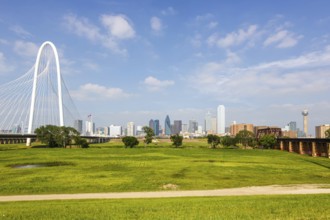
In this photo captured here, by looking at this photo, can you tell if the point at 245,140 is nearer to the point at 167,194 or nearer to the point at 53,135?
the point at 53,135

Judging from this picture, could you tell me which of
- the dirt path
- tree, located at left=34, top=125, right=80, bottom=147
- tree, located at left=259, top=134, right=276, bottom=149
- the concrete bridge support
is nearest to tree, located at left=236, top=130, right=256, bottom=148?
tree, located at left=259, top=134, right=276, bottom=149

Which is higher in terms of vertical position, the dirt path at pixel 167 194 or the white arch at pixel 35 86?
the white arch at pixel 35 86

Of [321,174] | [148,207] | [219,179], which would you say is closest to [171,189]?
[219,179]

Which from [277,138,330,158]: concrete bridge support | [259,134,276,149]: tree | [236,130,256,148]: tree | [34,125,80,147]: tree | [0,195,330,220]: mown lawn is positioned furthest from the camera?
[236,130,256,148]: tree

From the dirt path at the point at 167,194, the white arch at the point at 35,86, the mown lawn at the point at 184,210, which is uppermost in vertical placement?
the white arch at the point at 35,86

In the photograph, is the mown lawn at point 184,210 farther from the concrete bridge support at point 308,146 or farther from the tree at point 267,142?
the tree at point 267,142

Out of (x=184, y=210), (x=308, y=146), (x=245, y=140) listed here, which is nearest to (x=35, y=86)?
(x=245, y=140)

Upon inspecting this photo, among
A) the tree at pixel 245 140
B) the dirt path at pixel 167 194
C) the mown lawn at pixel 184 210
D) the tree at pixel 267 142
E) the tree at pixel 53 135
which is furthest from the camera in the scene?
the tree at pixel 245 140

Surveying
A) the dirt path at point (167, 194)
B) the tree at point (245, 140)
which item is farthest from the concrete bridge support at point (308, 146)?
the dirt path at point (167, 194)

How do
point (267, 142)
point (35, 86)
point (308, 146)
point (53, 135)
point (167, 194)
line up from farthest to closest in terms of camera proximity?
point (267, 142) → point (308, 146) → point (53, 135) → point (35, 86) → point (167, 194)

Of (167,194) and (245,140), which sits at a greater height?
(245,140)

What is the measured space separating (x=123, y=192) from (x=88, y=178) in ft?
33.7

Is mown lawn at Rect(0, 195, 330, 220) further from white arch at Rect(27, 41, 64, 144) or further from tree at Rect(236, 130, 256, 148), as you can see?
tree at Rect(236, 130, 256, 148)

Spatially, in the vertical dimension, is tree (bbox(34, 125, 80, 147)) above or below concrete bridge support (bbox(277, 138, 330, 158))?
above
